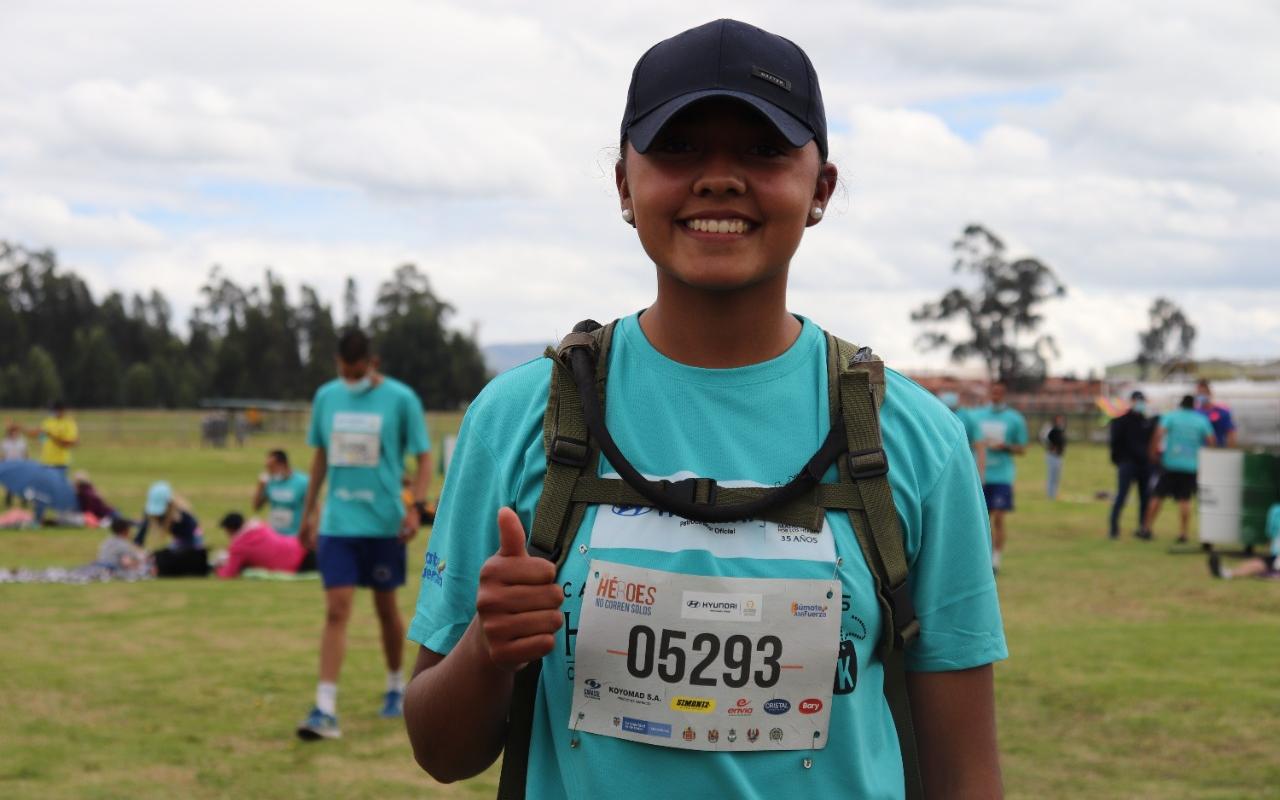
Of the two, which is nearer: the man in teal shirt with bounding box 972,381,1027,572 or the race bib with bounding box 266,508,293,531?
the man in teal shirt with bounding box 972,381,1027,572

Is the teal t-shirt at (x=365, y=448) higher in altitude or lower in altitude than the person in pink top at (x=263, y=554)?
higher

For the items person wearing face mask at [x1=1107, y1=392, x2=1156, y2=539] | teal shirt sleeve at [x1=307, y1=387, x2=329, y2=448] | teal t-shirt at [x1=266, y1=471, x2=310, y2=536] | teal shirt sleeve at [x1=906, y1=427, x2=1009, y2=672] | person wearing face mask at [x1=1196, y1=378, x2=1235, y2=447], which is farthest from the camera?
person wearing face mask at [x1=1196, y1=378, x2=1235, y2=447]

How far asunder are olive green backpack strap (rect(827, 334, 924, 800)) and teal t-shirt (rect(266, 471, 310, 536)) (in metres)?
14.3

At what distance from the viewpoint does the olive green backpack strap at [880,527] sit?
214cm

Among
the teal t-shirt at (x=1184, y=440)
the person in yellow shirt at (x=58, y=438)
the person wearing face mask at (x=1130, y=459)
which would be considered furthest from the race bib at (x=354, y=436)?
the person in yellow shirt at (x=58, y=438)

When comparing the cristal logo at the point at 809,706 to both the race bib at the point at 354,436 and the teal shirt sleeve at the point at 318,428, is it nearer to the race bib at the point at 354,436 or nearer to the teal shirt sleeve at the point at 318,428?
the race bib at the point at 354,436

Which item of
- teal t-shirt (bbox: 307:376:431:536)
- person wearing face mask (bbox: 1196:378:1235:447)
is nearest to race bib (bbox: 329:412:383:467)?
teal t-shirt (bbox: 307:376:431:536)

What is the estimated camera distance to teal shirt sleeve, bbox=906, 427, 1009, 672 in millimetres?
2209

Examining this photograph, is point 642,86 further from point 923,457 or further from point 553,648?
point 553,648

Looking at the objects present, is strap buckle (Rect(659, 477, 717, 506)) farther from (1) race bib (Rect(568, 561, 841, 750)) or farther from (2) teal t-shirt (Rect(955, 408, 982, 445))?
(2) teal t-shirt (Rect(955, 408, 982, 445))

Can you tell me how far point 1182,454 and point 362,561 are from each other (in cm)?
1382

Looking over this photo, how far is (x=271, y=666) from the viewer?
10.1m

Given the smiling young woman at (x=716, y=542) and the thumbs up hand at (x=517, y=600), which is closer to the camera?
the thumbs up hand at (x=517, y=600)

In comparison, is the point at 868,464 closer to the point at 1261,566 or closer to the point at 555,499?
the point at 555,499
